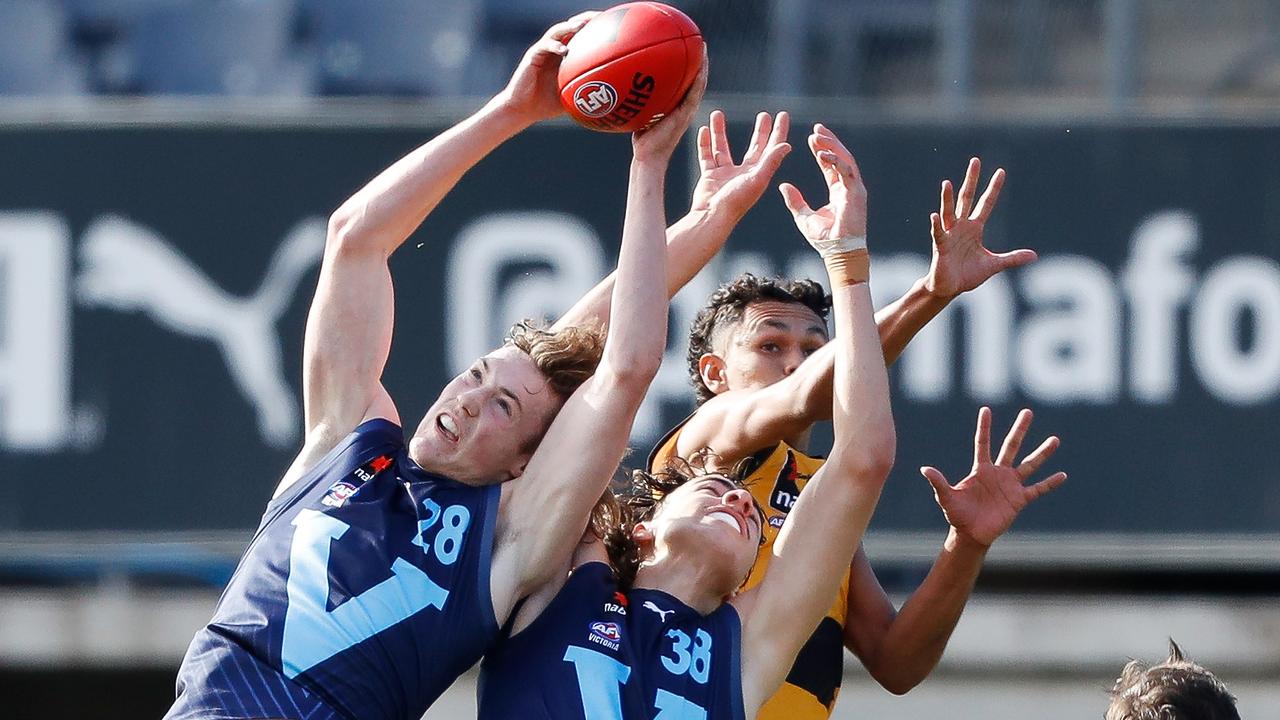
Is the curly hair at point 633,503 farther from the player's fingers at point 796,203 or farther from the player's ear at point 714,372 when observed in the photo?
the player's fingers at point 796,203

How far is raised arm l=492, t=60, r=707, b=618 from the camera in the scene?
3.09m

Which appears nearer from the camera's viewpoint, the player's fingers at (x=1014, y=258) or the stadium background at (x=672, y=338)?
the player's fingers at (x=1014, y=258)

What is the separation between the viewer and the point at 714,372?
4176 mm

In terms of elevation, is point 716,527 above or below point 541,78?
below

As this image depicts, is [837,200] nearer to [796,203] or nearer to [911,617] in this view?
[796,203]

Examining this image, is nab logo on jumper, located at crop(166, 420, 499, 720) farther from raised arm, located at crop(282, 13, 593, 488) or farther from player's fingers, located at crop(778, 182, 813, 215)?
player's fingers, located at crop(778, 182, 813, 215)

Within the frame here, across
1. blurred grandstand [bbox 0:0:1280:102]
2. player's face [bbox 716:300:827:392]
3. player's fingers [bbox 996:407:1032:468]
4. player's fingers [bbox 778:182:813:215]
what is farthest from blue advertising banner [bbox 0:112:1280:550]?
player's fingers [bbox 778:182:813:215]

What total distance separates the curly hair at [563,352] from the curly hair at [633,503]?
24cm

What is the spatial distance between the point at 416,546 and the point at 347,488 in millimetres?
175

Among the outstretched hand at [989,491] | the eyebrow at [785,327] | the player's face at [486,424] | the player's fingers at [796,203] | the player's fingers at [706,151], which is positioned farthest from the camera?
the eyebrow at [785,327]

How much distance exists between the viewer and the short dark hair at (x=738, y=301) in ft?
13.5

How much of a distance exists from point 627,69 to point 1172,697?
1.49m

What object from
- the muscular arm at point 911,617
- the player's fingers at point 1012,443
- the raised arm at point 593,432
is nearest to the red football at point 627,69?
the raised arm at point 593,432

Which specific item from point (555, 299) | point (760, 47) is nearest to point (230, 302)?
point (555, 299)
